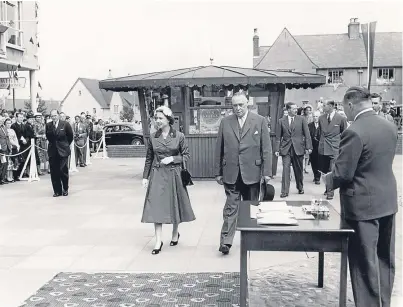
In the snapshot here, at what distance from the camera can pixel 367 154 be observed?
441 centimetres

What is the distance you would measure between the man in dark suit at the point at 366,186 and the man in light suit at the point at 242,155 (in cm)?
219

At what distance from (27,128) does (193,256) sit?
1077 centimetres

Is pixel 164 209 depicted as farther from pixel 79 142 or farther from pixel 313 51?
pixel 313 51

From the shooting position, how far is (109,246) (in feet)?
25.4

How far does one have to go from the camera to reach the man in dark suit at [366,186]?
4.40 metres

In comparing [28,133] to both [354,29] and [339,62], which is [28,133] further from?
[354,29]

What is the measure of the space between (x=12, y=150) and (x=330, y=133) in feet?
29.3

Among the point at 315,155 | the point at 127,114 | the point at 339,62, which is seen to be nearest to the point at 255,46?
the point at 339,62

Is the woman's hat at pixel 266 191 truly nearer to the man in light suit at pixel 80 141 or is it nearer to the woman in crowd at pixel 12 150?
the woman in crowd at pixel 12 150

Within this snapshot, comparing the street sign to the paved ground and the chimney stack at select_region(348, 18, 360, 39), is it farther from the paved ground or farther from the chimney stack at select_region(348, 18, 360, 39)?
the chimney stack at select_region(348, 18, 360, 39)

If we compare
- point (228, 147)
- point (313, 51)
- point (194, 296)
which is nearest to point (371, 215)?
point (194, 296)

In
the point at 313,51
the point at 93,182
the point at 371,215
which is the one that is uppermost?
the point at 313,51

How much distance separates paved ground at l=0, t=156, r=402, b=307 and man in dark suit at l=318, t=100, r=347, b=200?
3.01 ft

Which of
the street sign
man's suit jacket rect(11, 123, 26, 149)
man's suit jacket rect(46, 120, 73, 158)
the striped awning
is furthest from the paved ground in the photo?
the street sign
